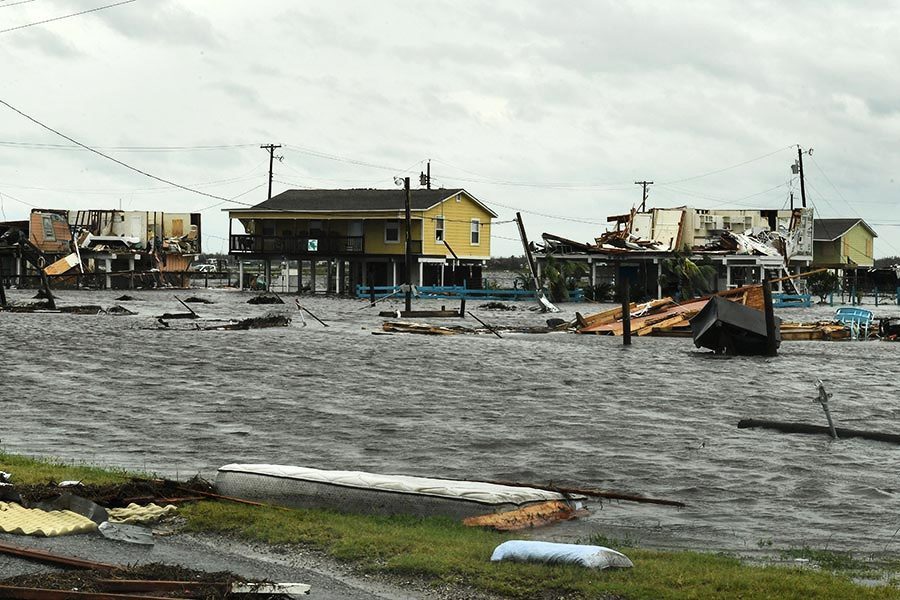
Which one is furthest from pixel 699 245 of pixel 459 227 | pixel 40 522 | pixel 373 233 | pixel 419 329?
pixel 40 522

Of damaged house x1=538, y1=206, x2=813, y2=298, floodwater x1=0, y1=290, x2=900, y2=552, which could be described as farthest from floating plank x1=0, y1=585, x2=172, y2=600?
damaged house x1=538, y1=206, x2=813, y2=298

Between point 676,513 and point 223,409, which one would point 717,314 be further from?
point 676,513

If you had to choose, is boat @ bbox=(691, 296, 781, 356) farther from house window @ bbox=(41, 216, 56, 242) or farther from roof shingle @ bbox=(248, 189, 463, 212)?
house window @ bbox=(41, 216, 56, 242)

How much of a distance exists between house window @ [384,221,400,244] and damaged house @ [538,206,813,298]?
9884 mm

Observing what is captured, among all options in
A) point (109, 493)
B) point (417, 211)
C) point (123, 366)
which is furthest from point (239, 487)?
point (417, 211)

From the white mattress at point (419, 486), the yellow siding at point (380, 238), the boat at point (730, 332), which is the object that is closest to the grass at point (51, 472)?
the white mattress at point (419, 486)

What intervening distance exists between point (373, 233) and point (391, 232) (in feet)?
4.11

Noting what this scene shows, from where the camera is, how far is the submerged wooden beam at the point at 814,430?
19.6 metres

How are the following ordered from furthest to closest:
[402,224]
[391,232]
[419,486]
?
[391,232], [402,224], [419,486]

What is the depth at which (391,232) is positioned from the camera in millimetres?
82625

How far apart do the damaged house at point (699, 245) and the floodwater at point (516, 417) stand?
3638cm

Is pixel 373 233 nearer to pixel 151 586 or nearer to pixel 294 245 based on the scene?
pixel 294 245

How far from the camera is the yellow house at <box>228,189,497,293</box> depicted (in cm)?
8231

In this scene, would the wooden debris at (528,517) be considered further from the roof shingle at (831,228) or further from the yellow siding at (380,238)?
the roof shingle at (831,228)
